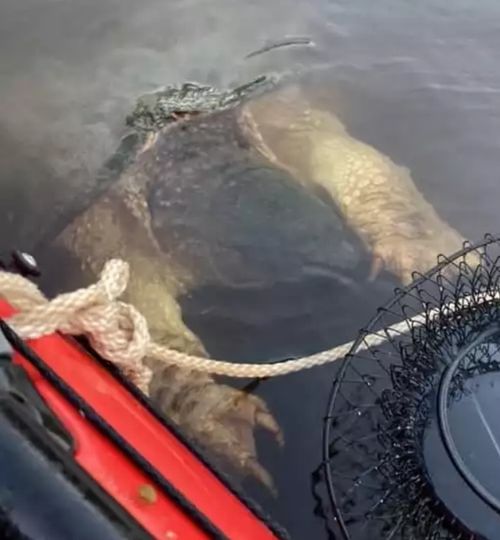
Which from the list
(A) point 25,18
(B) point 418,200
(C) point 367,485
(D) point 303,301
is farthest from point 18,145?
(C) point 367,485

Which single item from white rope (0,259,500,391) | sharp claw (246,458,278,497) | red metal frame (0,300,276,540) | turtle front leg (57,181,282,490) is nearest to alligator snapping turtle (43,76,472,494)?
turtle front leg (57,181,282,490)

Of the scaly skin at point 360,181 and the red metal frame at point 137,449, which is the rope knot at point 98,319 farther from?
the scaly skin at point 360,181

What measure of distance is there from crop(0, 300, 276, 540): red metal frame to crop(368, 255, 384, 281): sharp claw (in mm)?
1890

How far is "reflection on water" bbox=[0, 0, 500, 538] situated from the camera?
11.2 feet

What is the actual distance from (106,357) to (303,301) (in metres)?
1.66

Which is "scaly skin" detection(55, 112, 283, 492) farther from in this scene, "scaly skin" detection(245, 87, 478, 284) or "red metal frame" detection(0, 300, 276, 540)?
"red metal frame" detection(0, 300, 276, 540)

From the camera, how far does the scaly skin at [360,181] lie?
367 centimetres

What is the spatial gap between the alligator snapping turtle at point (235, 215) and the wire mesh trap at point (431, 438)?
460 millimetres

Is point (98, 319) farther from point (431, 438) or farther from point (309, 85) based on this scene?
point (309, 85)

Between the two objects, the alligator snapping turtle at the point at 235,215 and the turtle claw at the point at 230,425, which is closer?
the turtle claw at the point at 230,425

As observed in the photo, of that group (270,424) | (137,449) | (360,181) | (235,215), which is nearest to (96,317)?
(137,449)

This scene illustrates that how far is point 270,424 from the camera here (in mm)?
3051

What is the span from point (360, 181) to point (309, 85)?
922 mm

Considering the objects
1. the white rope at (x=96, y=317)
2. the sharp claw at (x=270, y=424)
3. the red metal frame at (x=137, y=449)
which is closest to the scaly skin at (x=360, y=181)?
the sharp claw at (x=270, y=424)
